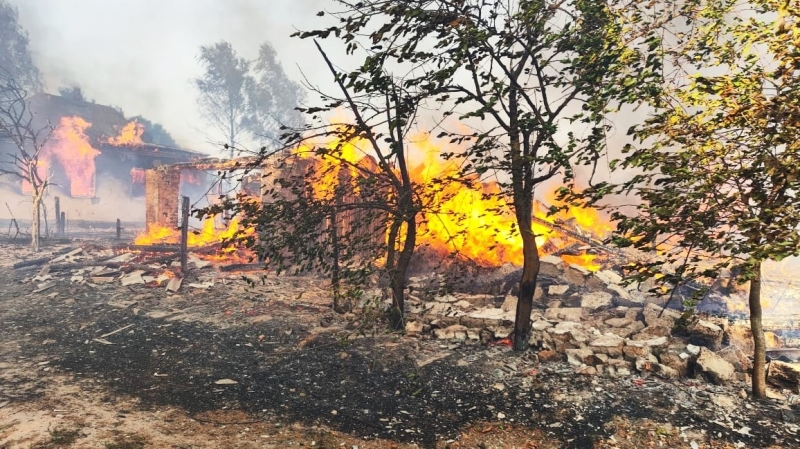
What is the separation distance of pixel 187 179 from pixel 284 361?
3825 centimetres

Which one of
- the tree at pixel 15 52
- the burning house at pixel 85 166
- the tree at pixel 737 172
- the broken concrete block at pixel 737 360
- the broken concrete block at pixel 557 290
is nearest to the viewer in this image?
the tree at pixel 737 172

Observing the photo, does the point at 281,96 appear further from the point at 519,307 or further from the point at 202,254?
the point at 519,307

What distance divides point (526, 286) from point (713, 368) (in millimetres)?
2710

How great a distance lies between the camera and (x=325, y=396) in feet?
18.2

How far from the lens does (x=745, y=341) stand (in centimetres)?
766

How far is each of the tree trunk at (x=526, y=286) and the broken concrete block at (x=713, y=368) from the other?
2396 millimetres

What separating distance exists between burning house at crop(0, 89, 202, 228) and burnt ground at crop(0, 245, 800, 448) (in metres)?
28.9

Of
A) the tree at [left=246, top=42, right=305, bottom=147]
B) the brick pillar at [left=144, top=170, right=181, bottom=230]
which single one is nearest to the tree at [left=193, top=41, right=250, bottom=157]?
the tree at [left=246, top=42, right=305, bottom=147]

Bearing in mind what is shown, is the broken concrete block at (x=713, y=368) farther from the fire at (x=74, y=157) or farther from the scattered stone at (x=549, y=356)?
the fire at (x=74, y=157)

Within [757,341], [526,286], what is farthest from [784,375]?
[526,286]

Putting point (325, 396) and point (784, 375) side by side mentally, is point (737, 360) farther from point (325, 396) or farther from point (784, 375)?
point (325, 396)

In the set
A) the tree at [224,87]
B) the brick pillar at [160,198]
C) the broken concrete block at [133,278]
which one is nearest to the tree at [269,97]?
the tree at [224,87]

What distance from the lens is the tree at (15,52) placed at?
3950 centimetres

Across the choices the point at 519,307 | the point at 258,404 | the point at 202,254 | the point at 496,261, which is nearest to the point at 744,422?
the point at 519,307
